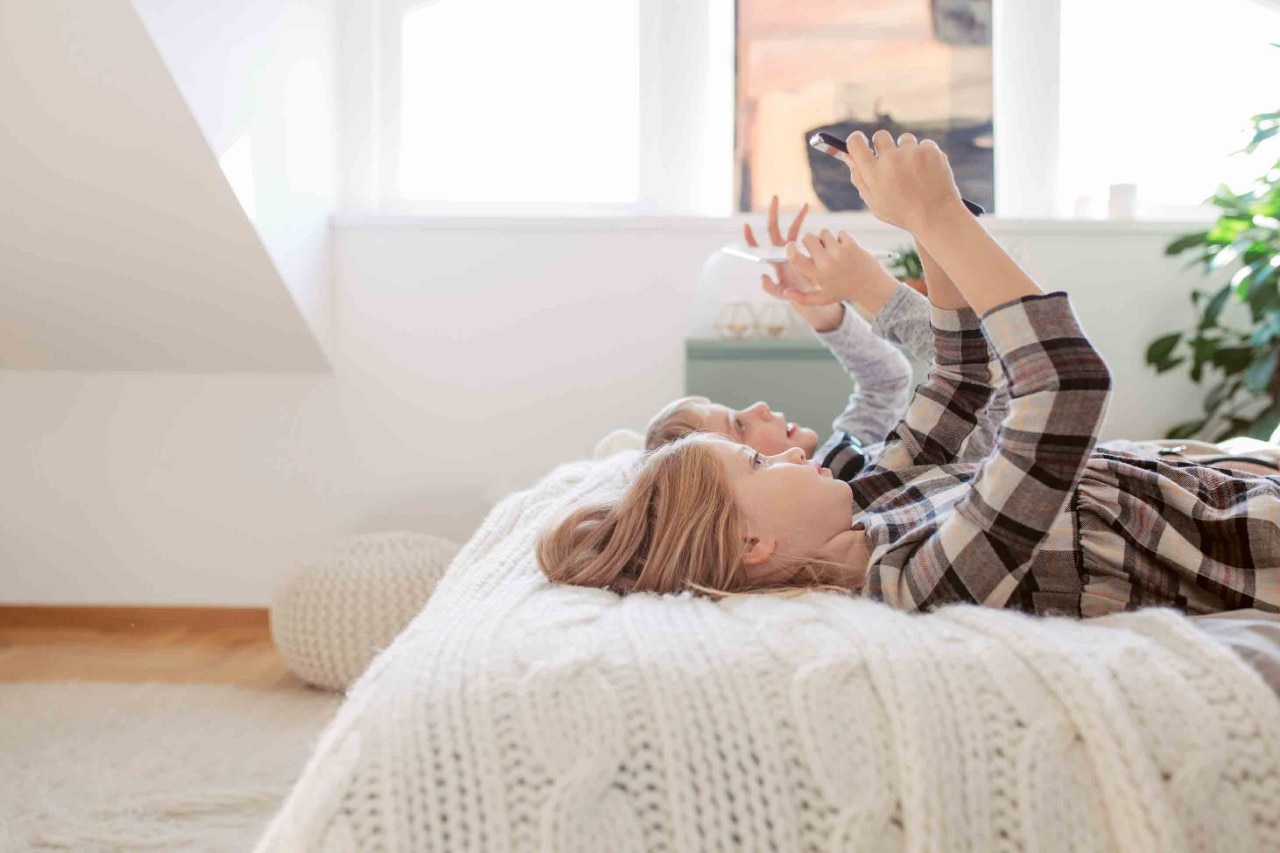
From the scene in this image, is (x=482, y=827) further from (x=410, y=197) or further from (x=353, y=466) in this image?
(x=410, y=197)

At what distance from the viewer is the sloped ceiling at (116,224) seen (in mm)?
2135

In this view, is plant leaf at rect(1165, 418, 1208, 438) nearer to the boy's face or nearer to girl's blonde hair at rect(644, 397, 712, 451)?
the boy's face

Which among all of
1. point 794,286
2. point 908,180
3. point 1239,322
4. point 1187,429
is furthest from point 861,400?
point 1239,322

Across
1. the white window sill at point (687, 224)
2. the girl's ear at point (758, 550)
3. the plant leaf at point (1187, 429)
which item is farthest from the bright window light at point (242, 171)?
the plant leaf at point (1187, 429)

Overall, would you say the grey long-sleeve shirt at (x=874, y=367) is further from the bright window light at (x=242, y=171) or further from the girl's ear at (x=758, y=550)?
the bright window light at (x=242, y=171)

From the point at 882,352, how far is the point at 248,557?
1.90 metres

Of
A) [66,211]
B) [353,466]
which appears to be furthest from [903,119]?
[66,211]

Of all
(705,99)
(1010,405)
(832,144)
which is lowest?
(1010,405)

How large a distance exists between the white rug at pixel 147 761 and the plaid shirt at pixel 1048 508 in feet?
3.69

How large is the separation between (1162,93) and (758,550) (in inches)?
104

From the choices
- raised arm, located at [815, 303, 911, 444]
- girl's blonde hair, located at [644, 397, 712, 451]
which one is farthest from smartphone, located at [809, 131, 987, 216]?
raised arm, located at [815, 303, 911, 444]

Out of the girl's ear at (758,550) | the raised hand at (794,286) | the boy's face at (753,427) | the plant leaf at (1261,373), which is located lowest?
the girl's ear at (758,550)

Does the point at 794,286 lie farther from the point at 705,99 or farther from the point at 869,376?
the point at 705,99

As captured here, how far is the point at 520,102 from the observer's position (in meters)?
3.22
